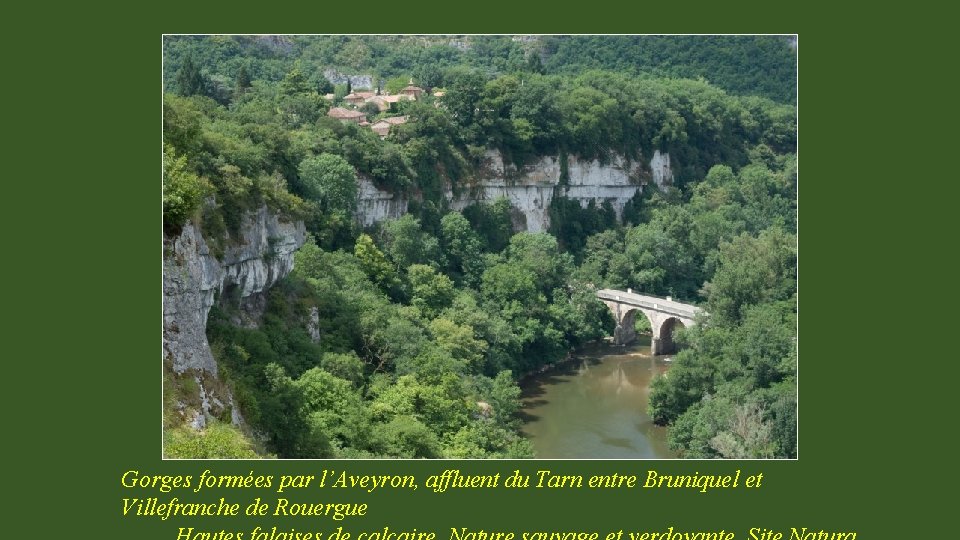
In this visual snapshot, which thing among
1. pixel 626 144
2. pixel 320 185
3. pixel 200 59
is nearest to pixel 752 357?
pixel 320 185

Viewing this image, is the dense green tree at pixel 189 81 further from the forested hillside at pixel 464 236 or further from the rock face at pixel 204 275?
the rock face at pixel 204 275

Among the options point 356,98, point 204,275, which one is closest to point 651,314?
point 356,98

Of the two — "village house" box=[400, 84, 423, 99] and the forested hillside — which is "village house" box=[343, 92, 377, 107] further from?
"village house" box=[400, 84, 423, 99]

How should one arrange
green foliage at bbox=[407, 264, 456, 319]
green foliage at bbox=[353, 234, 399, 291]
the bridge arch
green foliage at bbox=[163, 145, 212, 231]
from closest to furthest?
green foliage at bbox=[163, 145, 212, 231] < green foliage at bbox=[353, 234, 399, 291] < green foliage at bbox=[407, 264, 456, 319] < the bridge arch

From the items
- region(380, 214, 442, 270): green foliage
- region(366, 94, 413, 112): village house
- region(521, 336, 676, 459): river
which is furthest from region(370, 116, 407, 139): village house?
region(521, 336, 676, 459): river

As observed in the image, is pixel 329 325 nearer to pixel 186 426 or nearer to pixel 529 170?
pixel 186 426

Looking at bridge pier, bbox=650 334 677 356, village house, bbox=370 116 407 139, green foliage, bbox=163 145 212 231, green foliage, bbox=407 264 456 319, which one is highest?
village house, bbox=370 116 407 139
